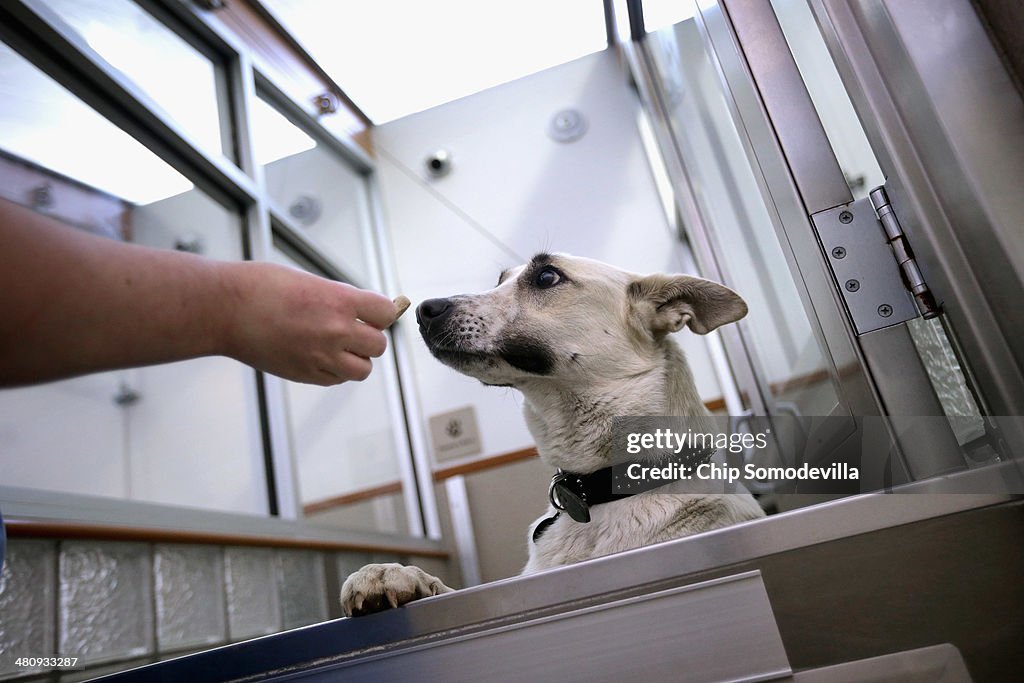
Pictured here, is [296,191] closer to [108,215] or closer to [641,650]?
[108,215]

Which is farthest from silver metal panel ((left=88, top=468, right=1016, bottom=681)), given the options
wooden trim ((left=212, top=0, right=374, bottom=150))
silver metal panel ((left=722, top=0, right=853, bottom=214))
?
wooden trim ((left=212, top=0, right=374, bottom=150))

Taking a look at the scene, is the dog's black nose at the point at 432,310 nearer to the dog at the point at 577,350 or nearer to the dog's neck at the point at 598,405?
the dog at the point at 577,350

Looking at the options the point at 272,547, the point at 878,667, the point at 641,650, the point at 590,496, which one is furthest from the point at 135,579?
the point at 878,667

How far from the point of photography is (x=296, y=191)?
7.98 feet

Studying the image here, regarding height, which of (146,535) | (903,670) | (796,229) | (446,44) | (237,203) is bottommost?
(903,670)

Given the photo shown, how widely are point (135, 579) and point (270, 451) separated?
716 millimetres

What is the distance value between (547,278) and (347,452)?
136 cm

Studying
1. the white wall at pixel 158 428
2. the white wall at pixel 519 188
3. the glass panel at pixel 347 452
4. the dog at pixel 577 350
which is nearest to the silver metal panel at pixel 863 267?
the dog at pixel 577 350

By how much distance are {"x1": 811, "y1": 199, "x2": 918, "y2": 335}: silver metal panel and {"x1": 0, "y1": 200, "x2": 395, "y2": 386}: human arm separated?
1.56ft

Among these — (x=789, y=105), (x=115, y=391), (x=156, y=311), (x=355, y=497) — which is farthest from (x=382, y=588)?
(x=355, y=497)

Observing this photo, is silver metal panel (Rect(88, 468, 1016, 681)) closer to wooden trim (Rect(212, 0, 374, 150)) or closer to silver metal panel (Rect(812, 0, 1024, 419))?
silver metal panel (Rect(812, 0, 1024, 419))

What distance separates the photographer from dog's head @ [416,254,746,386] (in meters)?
1.18

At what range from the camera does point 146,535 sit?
50.8 inches

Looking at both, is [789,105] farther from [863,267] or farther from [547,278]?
[547,278]
